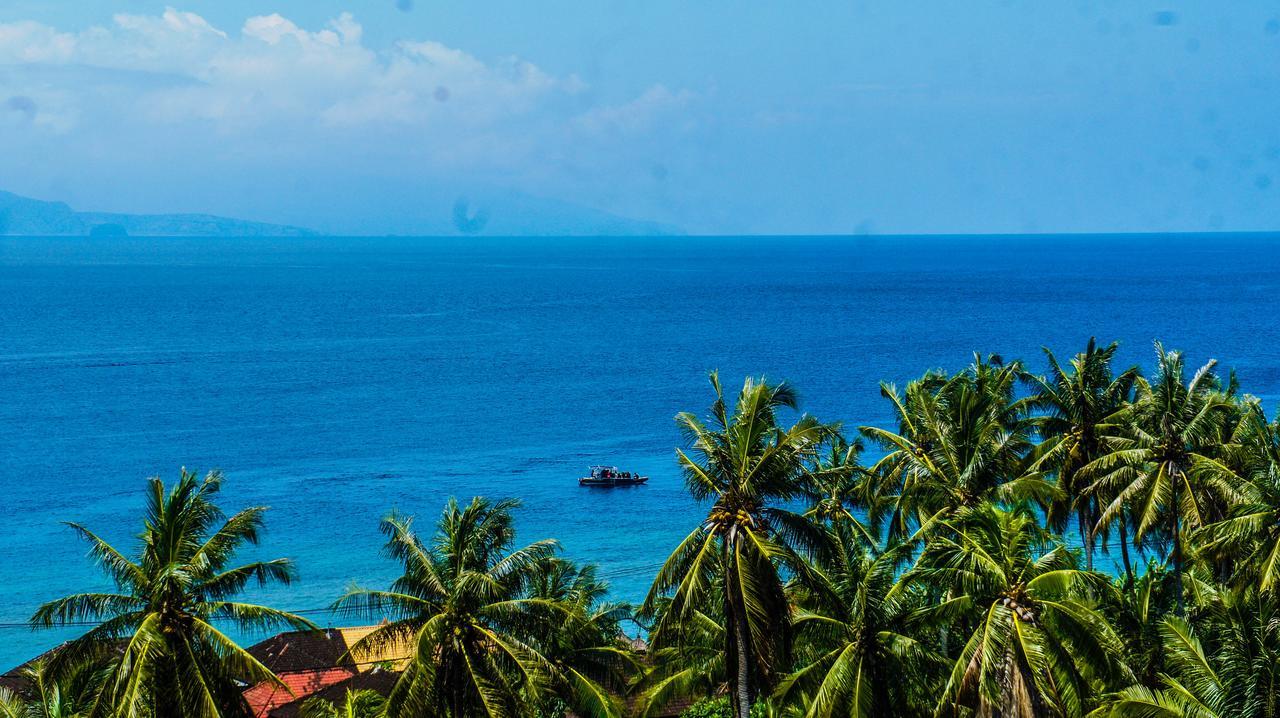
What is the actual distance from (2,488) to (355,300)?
123 metres

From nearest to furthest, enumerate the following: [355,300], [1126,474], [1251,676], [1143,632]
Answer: [1251,676] < [1143,632] < [1126,474] < [355,300]

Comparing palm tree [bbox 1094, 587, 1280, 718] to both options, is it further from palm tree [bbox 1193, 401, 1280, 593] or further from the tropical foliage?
palm tree [bbox 1193, 401, 1280, 593]

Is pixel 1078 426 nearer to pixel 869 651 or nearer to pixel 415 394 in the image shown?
pixel 869 651

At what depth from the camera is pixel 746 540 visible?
75.9 feet

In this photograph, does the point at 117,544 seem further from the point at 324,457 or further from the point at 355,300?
the point at 355,300

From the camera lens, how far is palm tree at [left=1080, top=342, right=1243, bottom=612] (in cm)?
2925

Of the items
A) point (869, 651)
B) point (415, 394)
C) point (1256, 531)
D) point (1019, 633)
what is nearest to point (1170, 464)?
point (1256, 531)

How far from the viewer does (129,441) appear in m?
86.6

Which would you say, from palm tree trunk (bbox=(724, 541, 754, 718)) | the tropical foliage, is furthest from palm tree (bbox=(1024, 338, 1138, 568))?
palm tree trunk (bbox=(724, 541, 754, 718))

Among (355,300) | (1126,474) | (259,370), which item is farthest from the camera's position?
(355,300)

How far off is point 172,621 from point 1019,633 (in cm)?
1461

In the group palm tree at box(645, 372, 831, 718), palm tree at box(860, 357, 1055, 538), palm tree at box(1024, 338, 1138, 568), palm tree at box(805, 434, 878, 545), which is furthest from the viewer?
palm tree at box(1024, 338, 1138, 568)

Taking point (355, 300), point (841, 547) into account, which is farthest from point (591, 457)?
point (355, 300)

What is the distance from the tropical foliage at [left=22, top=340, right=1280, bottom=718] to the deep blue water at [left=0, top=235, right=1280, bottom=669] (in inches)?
1182
